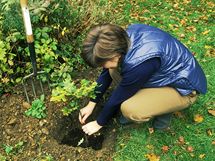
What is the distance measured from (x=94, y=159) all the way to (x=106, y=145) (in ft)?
0.67

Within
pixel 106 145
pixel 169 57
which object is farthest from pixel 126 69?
pixel 106 145

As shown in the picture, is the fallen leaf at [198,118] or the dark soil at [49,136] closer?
the dark soil at [49,136]

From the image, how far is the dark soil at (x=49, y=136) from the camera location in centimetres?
294

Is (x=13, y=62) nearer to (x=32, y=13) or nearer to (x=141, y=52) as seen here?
(x=32, y=13)

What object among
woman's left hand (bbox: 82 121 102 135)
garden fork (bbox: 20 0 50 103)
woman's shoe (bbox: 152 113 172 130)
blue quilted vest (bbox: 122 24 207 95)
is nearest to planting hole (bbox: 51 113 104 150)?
woman's left hand (bbox: 82 121 102 135)

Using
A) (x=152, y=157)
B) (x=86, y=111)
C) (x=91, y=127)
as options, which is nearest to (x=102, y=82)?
(x=86, y=111)

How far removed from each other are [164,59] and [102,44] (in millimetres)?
557

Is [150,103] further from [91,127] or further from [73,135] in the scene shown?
[73,135]

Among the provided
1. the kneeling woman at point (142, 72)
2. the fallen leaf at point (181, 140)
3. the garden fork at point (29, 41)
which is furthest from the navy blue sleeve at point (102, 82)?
the fallen leaf at point (181, 140)

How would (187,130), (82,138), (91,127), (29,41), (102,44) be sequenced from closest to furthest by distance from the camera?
(102,44) < (29,41) < (91,127) < (82,138) < (187,130)

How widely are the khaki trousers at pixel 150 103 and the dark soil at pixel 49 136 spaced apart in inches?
15.9

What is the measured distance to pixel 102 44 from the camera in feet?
7.52

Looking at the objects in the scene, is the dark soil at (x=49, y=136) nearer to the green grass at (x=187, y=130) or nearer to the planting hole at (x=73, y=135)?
the planting hole at (x=73, y=135)

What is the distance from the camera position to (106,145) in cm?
305
